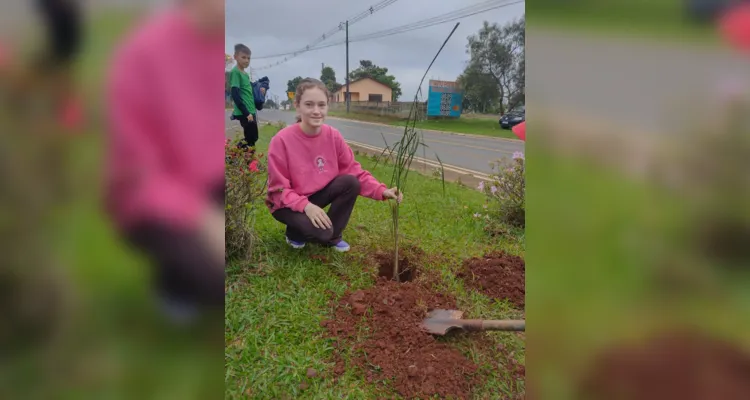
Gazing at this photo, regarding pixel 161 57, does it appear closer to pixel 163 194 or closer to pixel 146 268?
pixel 163 194

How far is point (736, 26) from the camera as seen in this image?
654 millimetres

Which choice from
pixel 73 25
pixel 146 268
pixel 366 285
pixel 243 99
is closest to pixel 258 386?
pixel 366 285

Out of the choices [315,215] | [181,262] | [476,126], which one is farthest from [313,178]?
[181,262]

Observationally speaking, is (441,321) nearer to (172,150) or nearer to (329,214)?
(329,214)

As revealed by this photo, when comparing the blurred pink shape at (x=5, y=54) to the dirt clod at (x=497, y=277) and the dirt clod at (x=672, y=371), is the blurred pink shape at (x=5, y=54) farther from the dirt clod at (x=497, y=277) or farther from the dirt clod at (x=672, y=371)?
the dirt clod at (x=497, y=277)

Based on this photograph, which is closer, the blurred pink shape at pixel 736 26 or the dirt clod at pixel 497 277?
the blurred pink shape at pixel 736 26

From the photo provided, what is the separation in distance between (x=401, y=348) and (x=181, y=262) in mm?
1161

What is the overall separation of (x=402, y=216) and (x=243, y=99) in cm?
156

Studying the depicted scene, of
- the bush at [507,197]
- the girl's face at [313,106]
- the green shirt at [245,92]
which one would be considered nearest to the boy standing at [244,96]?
the green shirt at [245,92]

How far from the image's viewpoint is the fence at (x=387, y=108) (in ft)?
5.15

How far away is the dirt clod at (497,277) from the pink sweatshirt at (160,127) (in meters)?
1.78

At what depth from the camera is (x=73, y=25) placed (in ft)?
1.75

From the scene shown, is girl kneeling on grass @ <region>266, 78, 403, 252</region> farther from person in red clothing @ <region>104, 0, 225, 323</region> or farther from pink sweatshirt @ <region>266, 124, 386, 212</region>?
person in red clothing @ <region>104, 0, 225, 323</region>

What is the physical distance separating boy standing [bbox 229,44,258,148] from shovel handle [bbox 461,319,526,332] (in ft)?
3.95
